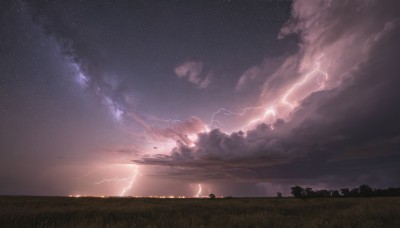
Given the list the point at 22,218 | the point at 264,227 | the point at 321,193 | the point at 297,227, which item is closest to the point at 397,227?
the point at 297,227

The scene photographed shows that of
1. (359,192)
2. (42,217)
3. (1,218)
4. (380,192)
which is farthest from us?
(359,192)

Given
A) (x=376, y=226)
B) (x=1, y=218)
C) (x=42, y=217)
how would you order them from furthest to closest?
(x=42, y=217) → (x=1, y=218) → (x=376, y=226)

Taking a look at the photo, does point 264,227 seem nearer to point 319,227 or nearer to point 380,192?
point 319,227

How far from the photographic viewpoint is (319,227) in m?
10.8

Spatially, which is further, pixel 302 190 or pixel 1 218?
pixel 302 190

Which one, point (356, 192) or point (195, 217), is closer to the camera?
point (195, 217)

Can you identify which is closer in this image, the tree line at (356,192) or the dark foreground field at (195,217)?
the dark foreground field at (195,217)

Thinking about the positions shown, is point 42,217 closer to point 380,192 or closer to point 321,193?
point 380,192

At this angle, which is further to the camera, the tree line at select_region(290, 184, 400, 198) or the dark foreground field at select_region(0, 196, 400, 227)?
the tree line at select_region(290, 184, 400, 198)

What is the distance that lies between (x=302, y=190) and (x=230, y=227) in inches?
4508

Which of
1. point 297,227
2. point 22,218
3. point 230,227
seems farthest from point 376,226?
point 22,218

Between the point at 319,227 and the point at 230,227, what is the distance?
3575 millimetres

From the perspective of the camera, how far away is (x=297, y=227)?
11312mm

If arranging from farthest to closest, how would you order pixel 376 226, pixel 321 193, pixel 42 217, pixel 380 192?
pixel 321 193
pixel 380 192
pixel 42 217
pixel 376 226
